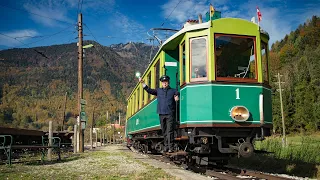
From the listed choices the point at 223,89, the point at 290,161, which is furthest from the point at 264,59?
the point at 290,161

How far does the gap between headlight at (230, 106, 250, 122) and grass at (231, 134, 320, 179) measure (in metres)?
1.40

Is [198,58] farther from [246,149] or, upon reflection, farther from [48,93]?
[48,93]

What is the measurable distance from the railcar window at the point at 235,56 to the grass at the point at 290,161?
82.0 inches

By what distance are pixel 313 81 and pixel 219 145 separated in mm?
53663

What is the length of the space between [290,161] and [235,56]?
12.7ft

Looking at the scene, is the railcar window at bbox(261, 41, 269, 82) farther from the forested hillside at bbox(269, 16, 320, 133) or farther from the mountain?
the mountain

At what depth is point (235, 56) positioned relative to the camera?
7.42 metres

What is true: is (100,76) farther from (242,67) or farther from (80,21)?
(242,67)

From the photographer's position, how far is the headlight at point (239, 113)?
268 inches

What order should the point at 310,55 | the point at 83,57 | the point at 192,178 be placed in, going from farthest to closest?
the point at 310,55 → the point at 83,57 → the point at 192,178

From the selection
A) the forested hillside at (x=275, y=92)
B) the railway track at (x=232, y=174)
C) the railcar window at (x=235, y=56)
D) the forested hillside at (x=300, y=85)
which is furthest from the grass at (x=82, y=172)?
the forested hillside at (x=300, y=85)

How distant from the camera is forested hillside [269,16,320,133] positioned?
4881 cm

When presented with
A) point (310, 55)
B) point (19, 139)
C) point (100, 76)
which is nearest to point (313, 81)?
point (310, 55)

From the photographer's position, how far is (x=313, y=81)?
54094 mm
